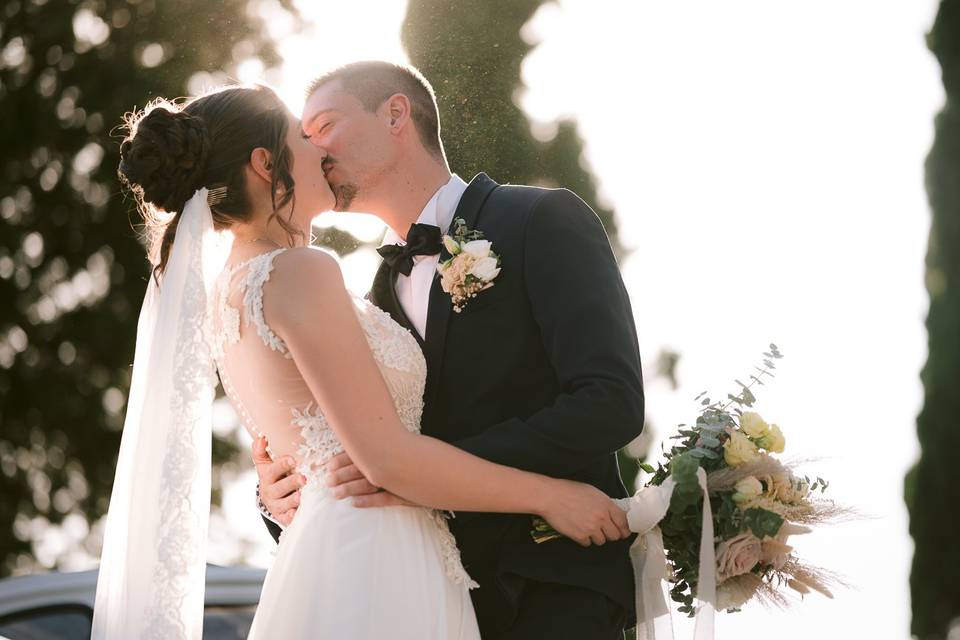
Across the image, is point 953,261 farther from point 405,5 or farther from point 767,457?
point 767,457

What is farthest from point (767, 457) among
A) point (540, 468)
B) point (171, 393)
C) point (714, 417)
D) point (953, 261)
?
point (953, 261)

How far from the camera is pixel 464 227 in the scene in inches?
135

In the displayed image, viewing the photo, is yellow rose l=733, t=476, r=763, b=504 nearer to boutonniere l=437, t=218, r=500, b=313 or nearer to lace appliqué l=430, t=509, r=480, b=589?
lace appliqué l=430, t=509, r=480, b=589

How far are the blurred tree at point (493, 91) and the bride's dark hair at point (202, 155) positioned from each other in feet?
21.2

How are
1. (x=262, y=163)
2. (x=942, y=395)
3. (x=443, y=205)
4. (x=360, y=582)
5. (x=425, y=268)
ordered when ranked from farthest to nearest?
1. (x=942, y=395)
2. (x=443, y=205)
3. (x=425, y=268)
4. (x=262, y=163)
5. (x=360, y=582)

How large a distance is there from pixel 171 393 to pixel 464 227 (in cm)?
92

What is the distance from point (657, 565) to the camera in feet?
10.4

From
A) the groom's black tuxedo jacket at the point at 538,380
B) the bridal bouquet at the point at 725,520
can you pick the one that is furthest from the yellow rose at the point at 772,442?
the groom's black tuxedo jacket at the point at 538,380

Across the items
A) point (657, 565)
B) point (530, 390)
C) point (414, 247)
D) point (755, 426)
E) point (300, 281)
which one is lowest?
point (657, 565)

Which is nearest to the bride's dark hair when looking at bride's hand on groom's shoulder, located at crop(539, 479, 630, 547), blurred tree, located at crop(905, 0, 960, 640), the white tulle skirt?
the white tulle skirt

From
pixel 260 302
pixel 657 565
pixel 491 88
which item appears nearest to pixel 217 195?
pixel 260 302

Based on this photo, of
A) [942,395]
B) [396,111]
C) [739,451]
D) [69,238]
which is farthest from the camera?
[942,395]

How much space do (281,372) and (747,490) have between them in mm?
1244

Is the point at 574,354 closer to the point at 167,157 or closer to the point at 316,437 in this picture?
the point at 316,437
